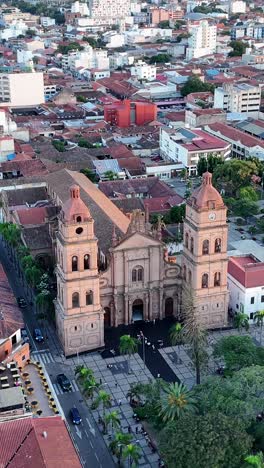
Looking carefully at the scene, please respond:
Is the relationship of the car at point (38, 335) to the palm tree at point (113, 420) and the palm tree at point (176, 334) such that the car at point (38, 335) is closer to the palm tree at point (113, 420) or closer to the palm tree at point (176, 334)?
the palm tree at point (176, 334)

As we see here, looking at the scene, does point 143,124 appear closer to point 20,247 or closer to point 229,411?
point 20,247

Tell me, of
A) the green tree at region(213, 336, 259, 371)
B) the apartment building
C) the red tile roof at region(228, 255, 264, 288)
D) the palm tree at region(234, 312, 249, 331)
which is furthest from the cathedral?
the apartment building

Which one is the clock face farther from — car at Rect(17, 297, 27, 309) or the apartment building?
the apartment building

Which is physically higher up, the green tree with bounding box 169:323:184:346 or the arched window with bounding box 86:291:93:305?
the arched window with bounding box 86:291:93:305

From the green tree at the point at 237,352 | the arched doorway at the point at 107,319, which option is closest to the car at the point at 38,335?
the arched doorway at the point at 107,319

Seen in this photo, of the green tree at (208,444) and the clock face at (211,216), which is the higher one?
the clock face at (211,216)
